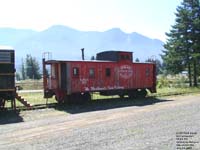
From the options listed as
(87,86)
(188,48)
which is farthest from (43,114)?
(188,48)

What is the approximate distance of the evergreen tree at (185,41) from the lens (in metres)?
44.5

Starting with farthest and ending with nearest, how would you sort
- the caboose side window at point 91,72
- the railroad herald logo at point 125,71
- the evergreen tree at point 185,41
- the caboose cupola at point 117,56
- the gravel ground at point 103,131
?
the evergreen tree at point 185,41 → the caboose cupola at point 117,56 → the railroad herald logo at point 125,71 → the caboose side window at point 91,72 → the gravel ground at point 103,131

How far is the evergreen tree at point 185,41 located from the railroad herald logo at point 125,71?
1547 centimetres

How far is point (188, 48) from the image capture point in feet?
147

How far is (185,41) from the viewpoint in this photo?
44812 mm

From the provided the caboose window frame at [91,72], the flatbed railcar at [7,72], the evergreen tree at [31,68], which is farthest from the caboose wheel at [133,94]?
the evergreen tree at [31,68]

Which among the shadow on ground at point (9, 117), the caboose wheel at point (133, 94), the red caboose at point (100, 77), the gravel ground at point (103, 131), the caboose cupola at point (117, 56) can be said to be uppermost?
the caboose cupola at point (117, 56)

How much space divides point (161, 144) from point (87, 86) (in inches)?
609

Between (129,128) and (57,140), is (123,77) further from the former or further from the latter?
(57,140)

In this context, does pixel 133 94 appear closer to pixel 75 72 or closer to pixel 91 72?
pixel 91 72

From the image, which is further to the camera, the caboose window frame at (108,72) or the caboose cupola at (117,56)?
the caboose cupola at (117,56)

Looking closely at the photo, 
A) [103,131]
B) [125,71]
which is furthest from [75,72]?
[103,131]

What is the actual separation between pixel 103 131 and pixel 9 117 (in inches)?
277

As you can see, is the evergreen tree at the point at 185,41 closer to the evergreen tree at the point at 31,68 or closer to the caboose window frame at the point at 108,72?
the caboose window frame at the point at 108,72
